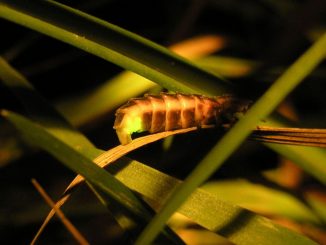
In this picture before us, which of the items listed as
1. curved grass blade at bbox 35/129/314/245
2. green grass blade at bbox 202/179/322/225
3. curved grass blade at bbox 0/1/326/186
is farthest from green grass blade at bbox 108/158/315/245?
green grass blade at bbox 202/179/322/225

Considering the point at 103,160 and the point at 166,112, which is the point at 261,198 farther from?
the point at 103,160

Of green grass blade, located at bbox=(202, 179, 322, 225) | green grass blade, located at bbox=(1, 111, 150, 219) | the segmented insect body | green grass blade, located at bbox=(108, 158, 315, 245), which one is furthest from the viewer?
green grass blade, located at bbox=(202, 179, 322, 225)

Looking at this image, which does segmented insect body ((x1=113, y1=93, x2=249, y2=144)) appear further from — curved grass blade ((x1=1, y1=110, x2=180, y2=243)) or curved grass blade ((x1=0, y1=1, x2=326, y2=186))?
curved grass blade ((x1=1, y1=110, x2=180, y2=243))

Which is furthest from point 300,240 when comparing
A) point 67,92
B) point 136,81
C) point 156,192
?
point 67,92

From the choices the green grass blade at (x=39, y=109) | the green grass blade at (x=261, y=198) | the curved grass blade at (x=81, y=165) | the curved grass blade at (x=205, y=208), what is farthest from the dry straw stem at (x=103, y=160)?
the green grass blade at (x=261, y=198)

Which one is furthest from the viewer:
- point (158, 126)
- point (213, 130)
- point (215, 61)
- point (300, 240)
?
point (215, 61)

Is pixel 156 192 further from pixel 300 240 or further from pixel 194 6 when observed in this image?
pixel 194 6
